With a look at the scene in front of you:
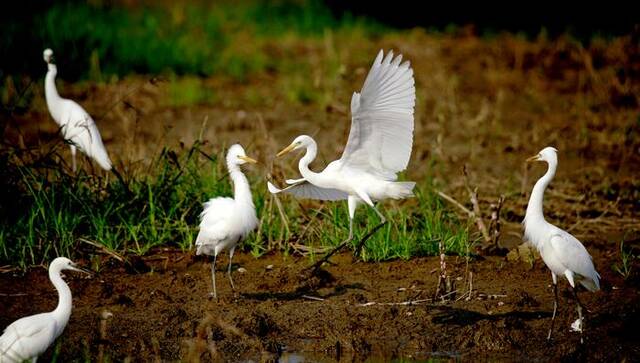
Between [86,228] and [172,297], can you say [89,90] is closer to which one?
[86,228]

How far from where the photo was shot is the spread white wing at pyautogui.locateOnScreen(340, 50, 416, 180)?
6629mm

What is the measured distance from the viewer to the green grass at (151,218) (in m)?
7.72

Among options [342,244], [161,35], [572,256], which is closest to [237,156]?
[342,244]

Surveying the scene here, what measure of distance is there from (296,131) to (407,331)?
201 inches

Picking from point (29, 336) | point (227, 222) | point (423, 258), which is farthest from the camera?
point (423, 258)

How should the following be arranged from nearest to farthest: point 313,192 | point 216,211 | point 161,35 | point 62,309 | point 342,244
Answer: point 62,309 < point 216,211 < point 342,244 < point 313,192 < point 161,35

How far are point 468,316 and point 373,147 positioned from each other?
1.30 metres

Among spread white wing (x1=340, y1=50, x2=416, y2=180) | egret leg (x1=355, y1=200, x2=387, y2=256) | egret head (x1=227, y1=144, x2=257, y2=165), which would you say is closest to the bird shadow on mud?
egret leg (x1=355, y1=200, x2=387, y2=256)

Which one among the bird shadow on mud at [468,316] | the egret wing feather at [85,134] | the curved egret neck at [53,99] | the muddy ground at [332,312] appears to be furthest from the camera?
the curved egret neck at [53,99]

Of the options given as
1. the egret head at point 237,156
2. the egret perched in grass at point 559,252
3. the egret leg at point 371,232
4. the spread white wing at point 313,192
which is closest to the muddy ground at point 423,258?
the egret leg at point 371,232

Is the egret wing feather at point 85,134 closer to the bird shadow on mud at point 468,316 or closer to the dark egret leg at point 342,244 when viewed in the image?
the dark egret leg at point 342,244

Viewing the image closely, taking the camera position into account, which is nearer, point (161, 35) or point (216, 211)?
point (216, 211)

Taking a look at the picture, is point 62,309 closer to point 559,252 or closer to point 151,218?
point 151,218

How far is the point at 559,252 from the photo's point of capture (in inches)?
256
